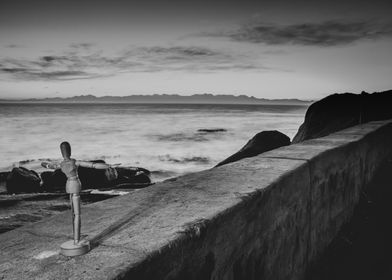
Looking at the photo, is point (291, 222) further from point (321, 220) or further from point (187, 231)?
point (187, 231)

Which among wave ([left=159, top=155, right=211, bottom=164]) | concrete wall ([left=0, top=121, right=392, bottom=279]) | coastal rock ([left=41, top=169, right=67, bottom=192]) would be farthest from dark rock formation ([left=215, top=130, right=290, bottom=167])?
wave ([left=159, top=155, right=211, bottom=164])

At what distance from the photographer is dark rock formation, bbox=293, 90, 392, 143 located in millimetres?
11930

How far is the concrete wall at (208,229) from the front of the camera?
1.25m

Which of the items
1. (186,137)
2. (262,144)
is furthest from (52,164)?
(186,137)

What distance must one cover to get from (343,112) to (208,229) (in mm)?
12797

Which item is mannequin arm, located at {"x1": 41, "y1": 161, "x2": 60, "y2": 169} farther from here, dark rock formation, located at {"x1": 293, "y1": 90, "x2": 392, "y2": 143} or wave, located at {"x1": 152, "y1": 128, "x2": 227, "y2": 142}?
wave, located at {"x1": 152, "y1": 128, "x2": 227, "y2": 142}

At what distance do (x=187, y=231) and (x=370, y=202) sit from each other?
3.98 m

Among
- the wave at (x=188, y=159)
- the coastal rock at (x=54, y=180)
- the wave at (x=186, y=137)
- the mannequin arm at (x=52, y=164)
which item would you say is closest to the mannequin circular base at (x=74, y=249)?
the mannequin arm at (x=52, y=164)

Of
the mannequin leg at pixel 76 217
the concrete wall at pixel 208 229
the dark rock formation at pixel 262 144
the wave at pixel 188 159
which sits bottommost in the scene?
the wave at pixel 188 159

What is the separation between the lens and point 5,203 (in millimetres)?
10039

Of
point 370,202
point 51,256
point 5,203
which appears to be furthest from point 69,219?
point 5,203

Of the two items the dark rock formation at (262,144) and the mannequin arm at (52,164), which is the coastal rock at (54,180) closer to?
the dark rock formation at (262,144)

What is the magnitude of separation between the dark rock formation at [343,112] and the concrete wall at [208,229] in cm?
918

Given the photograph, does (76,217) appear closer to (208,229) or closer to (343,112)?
(208,229)
